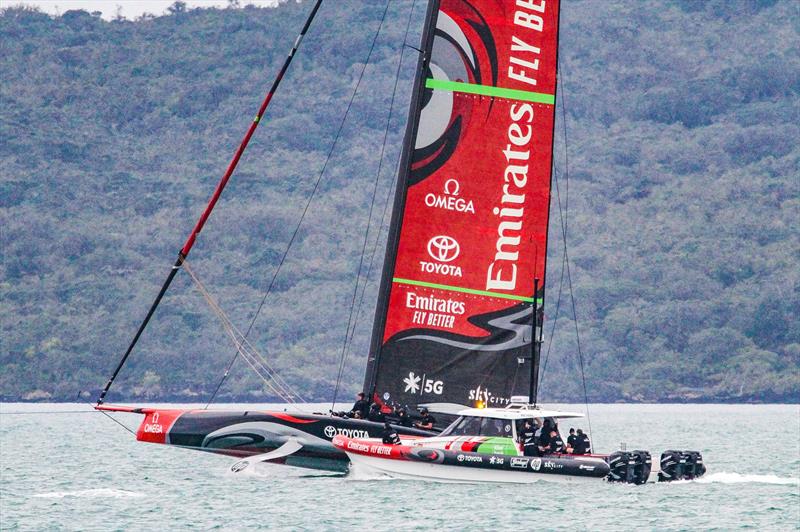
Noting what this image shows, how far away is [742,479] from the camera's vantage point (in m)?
41.7

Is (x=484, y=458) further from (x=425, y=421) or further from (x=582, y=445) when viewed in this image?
(x=425, y=421)

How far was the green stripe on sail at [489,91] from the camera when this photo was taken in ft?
122

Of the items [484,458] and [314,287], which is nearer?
[484,458]

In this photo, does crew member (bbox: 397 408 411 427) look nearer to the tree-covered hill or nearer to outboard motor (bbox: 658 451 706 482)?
outboard motor (bbox: 658 451 706 482)

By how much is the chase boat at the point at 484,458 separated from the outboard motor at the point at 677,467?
3.55 ft

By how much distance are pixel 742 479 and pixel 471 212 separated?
33.4 ft

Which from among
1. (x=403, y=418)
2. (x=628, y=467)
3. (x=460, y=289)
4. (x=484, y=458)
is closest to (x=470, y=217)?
(x=460, y=289)

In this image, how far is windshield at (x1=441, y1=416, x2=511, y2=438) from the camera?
112 ft

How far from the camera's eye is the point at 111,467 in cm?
4900

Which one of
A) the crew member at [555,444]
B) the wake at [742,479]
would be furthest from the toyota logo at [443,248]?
the wake at [742,479]

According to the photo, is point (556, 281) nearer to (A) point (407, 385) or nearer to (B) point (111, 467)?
(B) point (111, 467)

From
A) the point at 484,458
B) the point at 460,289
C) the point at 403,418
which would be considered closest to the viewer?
the point at 484,458

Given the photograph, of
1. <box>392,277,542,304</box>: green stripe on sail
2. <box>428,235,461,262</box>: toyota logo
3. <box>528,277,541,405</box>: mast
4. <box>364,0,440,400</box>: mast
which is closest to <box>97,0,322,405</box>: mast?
<box>364,0,440,400</box>: mast

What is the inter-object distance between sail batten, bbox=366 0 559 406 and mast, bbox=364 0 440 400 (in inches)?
1.2
